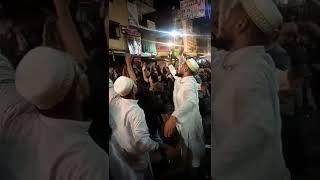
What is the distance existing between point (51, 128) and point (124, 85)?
0.42 m

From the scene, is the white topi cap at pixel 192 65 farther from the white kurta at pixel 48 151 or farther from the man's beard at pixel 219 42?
the white kurta at pixel 48 151

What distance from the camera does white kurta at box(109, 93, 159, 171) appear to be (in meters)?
2.13

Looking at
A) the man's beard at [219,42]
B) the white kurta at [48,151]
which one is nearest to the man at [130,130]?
the white kurta at [48,151]

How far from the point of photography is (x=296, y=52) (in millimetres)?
1902

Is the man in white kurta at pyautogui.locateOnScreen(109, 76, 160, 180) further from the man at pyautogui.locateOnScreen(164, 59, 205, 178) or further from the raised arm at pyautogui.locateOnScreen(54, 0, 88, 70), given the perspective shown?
the raised arm at pyautogui.locateOnScreen(54, 0, 88, 70)

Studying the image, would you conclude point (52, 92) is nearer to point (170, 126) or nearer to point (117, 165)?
point (117, 165)

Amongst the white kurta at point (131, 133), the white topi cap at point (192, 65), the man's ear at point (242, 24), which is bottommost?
the white kurta at point (131, 133)

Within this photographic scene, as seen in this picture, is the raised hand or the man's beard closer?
the man's beard

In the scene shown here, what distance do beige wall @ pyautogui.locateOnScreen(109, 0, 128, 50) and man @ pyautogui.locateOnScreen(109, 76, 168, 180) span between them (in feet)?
0.50

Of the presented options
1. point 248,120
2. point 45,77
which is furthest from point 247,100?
point 45,77

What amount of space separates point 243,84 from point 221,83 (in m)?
0.10

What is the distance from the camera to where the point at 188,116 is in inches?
81.3

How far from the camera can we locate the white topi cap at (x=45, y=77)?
7.05 ft

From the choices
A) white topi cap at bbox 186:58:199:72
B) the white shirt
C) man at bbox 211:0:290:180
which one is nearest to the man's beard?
man at bbox 211:0:290:180
